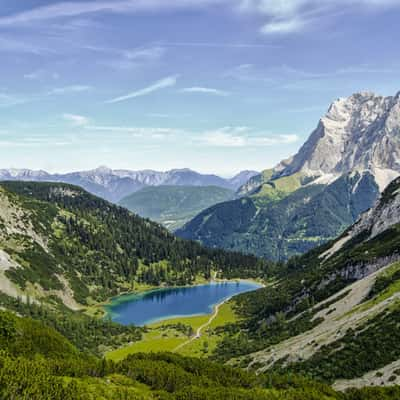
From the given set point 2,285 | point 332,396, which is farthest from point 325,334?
point 2,285

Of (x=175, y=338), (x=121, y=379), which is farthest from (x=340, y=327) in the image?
(x=175, y=338)

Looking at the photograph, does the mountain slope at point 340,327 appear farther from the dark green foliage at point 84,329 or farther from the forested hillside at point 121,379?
the dark green foliage at point 84,329

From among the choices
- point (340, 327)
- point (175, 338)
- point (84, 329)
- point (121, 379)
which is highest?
point (121, 379)

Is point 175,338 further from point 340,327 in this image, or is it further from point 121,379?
point 121,379

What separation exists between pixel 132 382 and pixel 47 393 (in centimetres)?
2251

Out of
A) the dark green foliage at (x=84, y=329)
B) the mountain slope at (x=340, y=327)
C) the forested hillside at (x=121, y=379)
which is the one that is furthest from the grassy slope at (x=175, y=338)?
the forested hillside at (x=121, y=379)

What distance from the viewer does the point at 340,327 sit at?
91688 mm

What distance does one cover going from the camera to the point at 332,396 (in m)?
57.6

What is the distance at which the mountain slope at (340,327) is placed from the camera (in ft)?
236

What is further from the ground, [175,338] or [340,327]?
[340,327]

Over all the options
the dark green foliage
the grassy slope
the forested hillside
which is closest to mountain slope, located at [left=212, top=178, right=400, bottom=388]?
the grassy slope

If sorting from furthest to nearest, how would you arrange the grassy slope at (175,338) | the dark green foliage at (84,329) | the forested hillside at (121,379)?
the dark green foliage at (84,329), the grassy slope at (175,338), the forested hillside at (121,379)

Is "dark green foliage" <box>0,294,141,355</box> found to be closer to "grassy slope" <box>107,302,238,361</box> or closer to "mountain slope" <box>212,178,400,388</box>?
"grassy slope" <box>107,302,238,361</box>

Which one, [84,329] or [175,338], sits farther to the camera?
[84,329]
